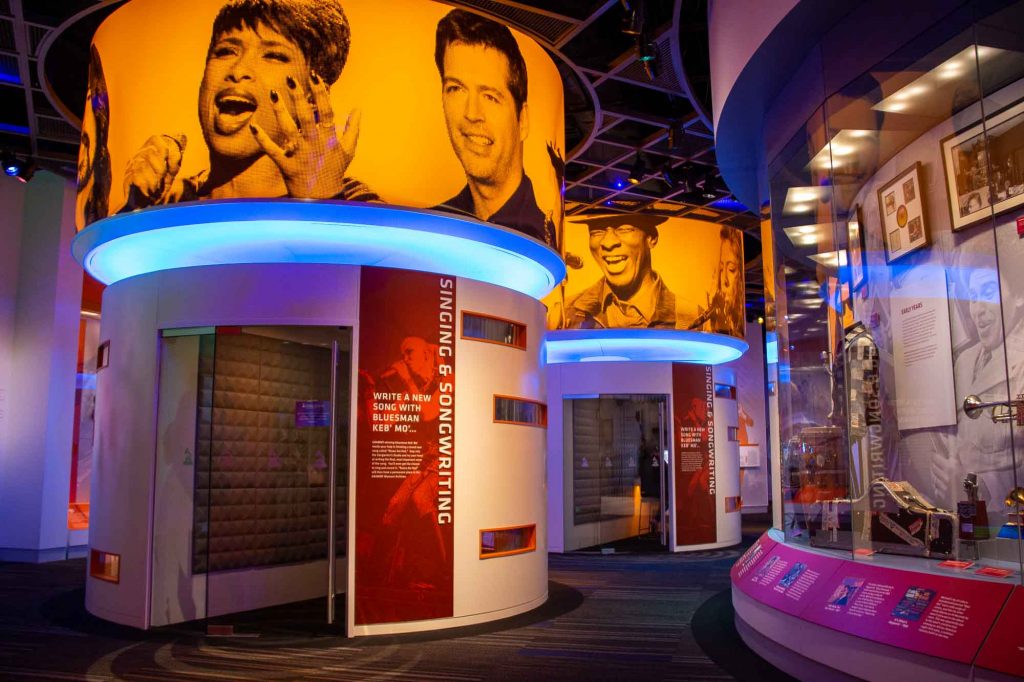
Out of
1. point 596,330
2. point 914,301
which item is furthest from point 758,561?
point 596,330

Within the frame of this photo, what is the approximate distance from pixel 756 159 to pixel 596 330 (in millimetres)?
4802

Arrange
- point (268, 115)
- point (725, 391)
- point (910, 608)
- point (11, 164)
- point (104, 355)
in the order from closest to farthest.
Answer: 1. point (910, 608)
2. point (268, 115)
3. point (104, 355)
4. point (11, 164)
5. point (725, 391)

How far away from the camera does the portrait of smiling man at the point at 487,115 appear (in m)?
6.57

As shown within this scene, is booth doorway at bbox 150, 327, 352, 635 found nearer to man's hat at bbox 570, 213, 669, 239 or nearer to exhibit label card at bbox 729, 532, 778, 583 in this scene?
exhibit label card at bbox 729, 532, 778, 583

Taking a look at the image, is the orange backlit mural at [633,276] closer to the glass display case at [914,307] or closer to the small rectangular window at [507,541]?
the small rectangular window at [507,541]

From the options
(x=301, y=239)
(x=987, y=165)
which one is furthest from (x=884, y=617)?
(x=301, y=239)

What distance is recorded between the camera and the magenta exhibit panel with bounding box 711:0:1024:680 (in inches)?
158

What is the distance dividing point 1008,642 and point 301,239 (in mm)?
5262

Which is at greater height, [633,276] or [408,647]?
[633,276]

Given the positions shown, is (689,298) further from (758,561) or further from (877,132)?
(877,132)

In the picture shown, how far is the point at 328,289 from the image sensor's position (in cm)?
654

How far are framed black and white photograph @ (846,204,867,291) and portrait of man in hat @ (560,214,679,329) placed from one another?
6.49 meters

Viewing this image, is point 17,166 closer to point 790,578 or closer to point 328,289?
point 328,289

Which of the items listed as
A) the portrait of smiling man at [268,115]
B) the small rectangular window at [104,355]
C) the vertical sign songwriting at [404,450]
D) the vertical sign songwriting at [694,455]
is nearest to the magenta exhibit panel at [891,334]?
the vertical sign songwriting at [404,450]
